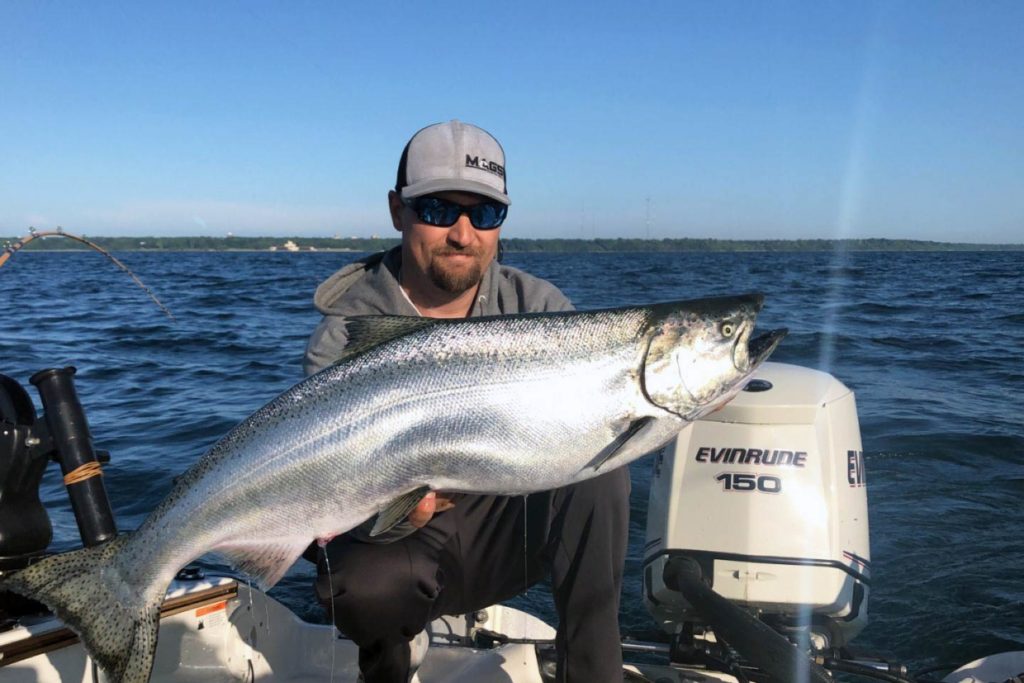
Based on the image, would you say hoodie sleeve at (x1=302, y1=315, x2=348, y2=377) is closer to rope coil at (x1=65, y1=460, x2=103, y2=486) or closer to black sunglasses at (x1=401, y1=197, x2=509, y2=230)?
black sunglasses at (x1=401, y1=197, x2=509, y2=230)

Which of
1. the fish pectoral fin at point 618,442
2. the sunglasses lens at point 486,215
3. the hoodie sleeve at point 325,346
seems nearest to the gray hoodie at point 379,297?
the hoodie sleeve at point 325,346

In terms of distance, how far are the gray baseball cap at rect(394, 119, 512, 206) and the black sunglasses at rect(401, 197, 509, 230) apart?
0.04m

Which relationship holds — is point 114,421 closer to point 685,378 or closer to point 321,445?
point 321,445

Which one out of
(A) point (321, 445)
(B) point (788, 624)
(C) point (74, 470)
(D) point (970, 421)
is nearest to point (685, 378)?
(A) point (321, 445)

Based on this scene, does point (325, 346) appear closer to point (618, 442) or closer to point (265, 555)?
point (265, 555)

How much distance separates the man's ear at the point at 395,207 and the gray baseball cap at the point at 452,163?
0.07m

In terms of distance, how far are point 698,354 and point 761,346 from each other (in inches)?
9.3

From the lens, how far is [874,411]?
419 inches

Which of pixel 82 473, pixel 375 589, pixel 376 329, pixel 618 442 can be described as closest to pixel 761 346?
pixel 618 442

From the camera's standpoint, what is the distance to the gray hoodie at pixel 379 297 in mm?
3660

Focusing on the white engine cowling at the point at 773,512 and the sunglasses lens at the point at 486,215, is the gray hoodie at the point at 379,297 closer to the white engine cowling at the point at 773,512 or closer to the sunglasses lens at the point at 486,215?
the sunglasses lens at the point at 486,215

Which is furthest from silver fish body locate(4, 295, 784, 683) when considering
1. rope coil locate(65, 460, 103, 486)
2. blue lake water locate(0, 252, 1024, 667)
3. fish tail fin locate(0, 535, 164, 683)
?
blue lake water locate(0, 252, 1024, 667)

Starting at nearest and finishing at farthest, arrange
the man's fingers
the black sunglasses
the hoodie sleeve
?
1. the man's fingers
2. the hoodie sleeve
3. the black sunglasses

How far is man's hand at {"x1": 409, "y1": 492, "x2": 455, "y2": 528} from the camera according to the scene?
10.3 feet
